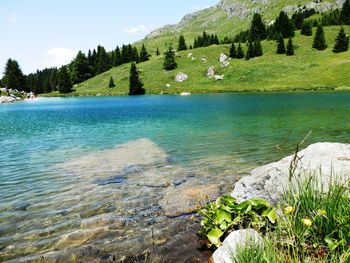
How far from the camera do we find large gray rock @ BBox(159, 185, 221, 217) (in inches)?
401

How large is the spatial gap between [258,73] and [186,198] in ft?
315

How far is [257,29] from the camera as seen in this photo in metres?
133

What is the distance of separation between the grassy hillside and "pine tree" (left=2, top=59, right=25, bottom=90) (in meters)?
19.4

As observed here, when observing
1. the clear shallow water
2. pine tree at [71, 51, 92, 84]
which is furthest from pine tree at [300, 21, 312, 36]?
the clear shallow water

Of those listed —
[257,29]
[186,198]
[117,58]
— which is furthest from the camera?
[117,58]

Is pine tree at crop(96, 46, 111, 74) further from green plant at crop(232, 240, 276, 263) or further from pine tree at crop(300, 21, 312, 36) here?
green plant at crop(232, 240, 276, 263)

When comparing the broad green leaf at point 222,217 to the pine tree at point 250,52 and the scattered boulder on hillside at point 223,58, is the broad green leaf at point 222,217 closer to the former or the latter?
the pine tree at point 250,52

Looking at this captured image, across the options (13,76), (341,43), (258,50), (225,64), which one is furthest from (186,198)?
(13,76)

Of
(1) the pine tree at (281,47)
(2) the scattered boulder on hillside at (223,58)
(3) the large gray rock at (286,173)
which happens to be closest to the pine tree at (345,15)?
(1) the pine tree at (281,47)

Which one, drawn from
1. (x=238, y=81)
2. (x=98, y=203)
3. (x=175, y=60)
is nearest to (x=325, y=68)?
(x=238, y=81)

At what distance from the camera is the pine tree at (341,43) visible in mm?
104562

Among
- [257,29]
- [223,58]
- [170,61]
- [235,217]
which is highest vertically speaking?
[257,29]

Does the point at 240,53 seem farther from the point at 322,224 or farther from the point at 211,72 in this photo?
the point at 322,224

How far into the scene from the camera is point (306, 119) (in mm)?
33094
